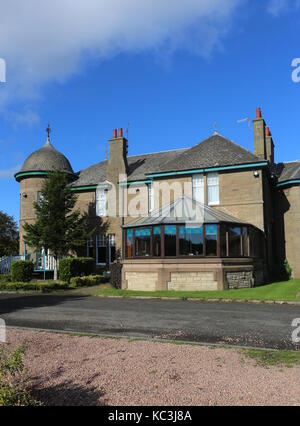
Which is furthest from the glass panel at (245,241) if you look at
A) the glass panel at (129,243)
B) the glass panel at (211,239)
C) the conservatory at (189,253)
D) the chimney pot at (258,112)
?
the chimney pot at (258,112)

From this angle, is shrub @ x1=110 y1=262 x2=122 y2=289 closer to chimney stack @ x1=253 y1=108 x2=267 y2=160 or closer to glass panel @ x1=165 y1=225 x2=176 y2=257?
glass panel @ x1=165 y1=225 x2=176 y2=257

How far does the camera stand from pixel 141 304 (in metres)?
14.6

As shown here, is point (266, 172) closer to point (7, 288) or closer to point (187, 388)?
point (7, 288)

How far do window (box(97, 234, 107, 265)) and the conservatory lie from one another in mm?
7381

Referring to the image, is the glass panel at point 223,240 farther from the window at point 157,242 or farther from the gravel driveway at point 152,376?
the gravel driveway at point 152,376

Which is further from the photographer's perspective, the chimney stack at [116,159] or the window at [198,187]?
the chimney stack at [116,159]

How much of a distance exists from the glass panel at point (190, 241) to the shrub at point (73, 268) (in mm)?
8097

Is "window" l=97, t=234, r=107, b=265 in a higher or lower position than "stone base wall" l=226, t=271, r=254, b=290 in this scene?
higher

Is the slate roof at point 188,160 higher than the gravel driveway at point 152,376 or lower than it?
higher

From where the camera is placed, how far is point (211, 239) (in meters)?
20.1

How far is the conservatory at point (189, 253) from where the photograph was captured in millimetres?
19609

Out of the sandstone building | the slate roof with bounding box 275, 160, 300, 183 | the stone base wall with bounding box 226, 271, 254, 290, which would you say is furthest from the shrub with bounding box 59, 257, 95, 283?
the slate roof with bounding box 275, 160, 300, 183

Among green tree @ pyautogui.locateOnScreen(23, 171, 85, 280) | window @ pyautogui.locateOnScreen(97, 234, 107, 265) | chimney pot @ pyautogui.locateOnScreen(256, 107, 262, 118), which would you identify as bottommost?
window @ pyautogui.locateOnScreen(97, 234, 107, 265)

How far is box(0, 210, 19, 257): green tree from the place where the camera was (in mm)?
46303
